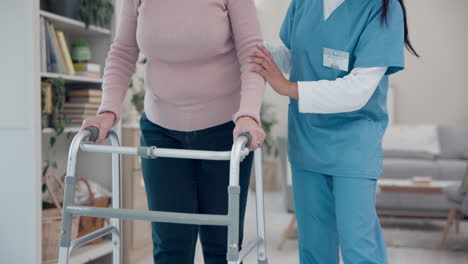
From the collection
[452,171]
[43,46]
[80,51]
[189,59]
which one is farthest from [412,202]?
[189,59]

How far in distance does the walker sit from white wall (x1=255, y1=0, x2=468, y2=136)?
16.9 ft

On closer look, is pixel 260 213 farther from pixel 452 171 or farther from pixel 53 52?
pixel 452 171

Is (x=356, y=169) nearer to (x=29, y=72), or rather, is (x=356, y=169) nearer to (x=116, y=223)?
(x=116, y=223)

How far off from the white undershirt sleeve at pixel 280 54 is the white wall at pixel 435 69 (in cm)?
483

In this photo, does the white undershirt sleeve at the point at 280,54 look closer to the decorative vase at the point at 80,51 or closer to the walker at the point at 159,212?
the walker at the point at 159,212

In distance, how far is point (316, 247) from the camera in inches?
61.4

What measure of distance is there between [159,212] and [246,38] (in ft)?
1.69

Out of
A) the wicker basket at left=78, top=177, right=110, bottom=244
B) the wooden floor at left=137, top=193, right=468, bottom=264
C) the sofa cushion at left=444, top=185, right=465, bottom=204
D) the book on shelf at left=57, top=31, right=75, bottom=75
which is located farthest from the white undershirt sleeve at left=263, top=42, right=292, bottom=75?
the sofa cushion at left=444, top=185, right=465, bottom=204

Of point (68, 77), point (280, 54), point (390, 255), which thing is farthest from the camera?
point (390, 255)

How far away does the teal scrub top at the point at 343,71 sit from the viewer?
1.40 metres

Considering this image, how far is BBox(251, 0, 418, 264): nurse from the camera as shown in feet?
4.57

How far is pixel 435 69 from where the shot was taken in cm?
610

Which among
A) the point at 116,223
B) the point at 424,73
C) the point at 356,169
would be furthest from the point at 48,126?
the point at 424,73

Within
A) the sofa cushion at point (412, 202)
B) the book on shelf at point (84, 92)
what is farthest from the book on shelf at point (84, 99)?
the sofa cushion at point (412, 202)
